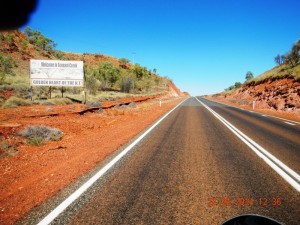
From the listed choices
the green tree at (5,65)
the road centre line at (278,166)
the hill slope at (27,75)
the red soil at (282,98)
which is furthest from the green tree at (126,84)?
the road centre line at (278,166)

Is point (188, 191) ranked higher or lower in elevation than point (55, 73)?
lower

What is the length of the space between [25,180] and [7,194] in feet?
2.13

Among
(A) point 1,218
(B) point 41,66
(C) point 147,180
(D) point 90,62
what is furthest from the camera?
(D) point 90,62

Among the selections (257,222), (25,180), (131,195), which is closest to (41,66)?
(25,180)

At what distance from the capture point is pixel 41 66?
2545 centimetres

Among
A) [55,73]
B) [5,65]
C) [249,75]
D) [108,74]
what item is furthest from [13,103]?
[249,75]

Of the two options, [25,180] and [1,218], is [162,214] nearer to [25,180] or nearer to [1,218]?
[1,218]

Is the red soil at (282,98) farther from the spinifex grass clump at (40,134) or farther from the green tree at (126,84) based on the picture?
the green tree at (126,84)

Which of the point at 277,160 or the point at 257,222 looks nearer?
the point at 257,222

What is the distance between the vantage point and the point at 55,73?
84.6 feet
